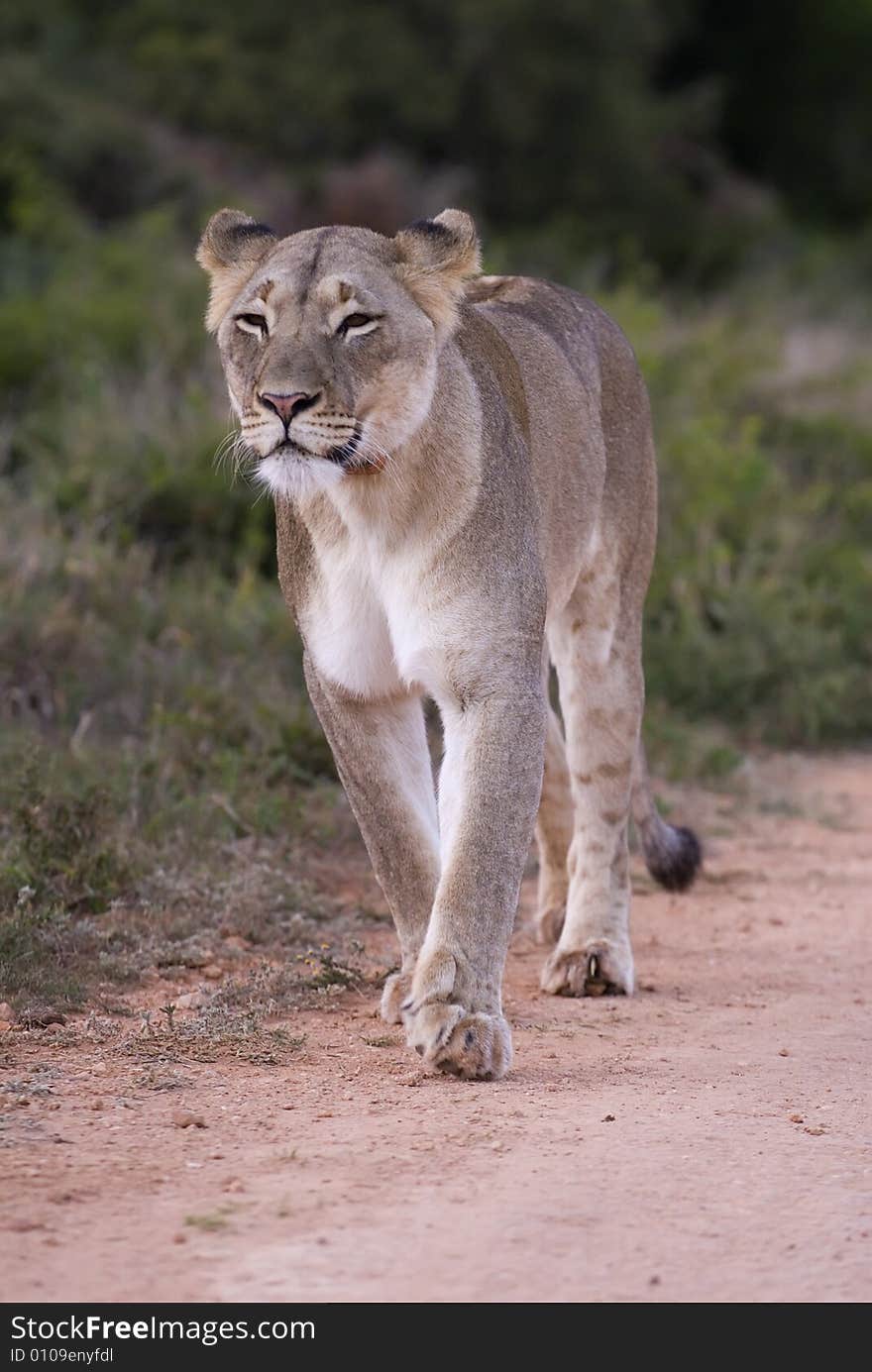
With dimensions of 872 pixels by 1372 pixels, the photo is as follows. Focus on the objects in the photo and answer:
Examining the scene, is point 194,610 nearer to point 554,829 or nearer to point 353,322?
point 554,829

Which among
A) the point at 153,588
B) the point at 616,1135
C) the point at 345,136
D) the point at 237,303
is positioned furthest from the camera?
the point at 345,136

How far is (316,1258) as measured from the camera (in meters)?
3.04

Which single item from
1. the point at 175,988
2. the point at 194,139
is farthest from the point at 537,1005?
the point at 194,139

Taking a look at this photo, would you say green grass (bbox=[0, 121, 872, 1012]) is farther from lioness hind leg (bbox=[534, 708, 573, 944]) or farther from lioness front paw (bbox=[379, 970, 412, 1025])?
lioness hind leg (bbox=[534, 708, 573, 944])

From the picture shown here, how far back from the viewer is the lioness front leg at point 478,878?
416 cm

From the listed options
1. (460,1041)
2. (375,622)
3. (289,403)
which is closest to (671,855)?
(375,622)

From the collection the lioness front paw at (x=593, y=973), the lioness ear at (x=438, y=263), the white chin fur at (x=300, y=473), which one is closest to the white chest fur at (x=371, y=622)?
the white chin fur at (x=300, y=473)

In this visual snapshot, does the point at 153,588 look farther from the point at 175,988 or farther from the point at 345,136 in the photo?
the point at 345,136

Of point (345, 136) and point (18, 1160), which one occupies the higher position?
point (345, 136)

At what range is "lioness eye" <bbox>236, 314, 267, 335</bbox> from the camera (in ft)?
14.6

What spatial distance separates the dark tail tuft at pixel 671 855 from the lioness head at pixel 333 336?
2085 mm

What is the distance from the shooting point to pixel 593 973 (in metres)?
5.25

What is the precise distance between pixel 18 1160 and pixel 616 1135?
3.52ft

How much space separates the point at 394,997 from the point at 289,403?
144cm
